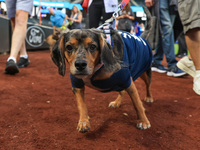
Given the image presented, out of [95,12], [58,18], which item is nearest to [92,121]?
[95,12]

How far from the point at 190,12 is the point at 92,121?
152 cm

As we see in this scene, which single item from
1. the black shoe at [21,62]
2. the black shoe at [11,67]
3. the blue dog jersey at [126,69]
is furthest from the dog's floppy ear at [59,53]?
the black shoe at [21,62]

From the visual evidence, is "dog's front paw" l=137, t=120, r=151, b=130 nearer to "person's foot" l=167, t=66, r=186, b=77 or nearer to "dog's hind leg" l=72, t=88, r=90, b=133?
"dog's hind leg" l=72, t=88, r=90, b=133

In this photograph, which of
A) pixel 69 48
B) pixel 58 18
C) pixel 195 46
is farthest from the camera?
pixel 58 18

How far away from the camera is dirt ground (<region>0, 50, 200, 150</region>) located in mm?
1378

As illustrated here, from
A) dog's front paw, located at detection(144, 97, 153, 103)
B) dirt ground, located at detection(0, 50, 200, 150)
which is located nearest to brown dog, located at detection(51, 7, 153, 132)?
dirt ground, located at detection(0, 50, 200, 150)

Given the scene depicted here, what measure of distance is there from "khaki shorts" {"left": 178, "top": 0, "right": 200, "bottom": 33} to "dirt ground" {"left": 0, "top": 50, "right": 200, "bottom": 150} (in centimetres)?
89

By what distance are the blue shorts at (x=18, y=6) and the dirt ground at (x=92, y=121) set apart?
1.21 meters

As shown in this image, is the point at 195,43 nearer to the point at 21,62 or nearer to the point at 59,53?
the point at 59,53

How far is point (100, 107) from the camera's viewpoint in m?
2.13

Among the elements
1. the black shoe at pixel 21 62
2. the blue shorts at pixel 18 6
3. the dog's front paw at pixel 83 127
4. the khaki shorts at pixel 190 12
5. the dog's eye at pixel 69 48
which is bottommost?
the dog's front paw at pixel 83 127

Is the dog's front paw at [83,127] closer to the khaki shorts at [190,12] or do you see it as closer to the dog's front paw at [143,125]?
the dog's front paw at [143,125]

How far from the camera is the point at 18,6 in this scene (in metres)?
3.17

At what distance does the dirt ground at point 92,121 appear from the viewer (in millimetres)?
1378
